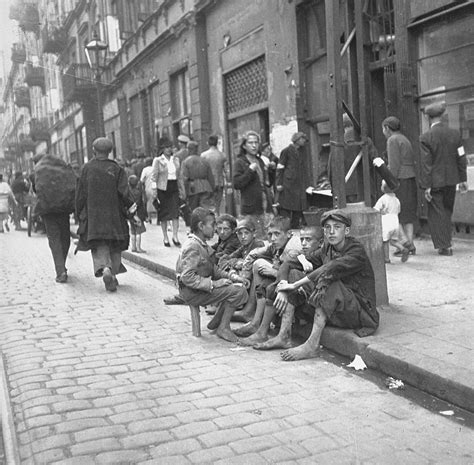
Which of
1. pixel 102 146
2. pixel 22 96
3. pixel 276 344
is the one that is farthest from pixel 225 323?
pixel 22 96

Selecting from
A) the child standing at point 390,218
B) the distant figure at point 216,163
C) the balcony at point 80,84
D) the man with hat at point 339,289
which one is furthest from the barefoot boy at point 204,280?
the balcony at point 80,84

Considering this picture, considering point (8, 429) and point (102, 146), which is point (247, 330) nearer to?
point (8, 429)

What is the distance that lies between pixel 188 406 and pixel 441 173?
5.24m

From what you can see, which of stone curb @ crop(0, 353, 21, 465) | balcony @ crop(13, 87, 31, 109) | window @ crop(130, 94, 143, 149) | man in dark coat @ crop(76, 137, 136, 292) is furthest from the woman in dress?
balcony @ crop(13, 87, 31, 109)

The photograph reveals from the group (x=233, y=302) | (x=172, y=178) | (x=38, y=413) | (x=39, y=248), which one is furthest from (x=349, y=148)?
(x=39, y=248)

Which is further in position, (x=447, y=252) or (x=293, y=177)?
(x=293, y=177)

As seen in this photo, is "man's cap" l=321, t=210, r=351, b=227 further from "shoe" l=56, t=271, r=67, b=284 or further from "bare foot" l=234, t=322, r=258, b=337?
"shoe" l=56, t=271, r=67, b=284

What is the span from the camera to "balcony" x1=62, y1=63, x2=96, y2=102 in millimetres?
29766

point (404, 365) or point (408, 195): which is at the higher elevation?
point (408, 195)

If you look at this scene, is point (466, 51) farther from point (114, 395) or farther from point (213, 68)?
point (213, 68)

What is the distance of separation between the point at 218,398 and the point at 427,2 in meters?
7.05

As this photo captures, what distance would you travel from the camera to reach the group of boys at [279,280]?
5055mm

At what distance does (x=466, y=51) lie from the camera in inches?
→ 349

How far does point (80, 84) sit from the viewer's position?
29953 millimetres
